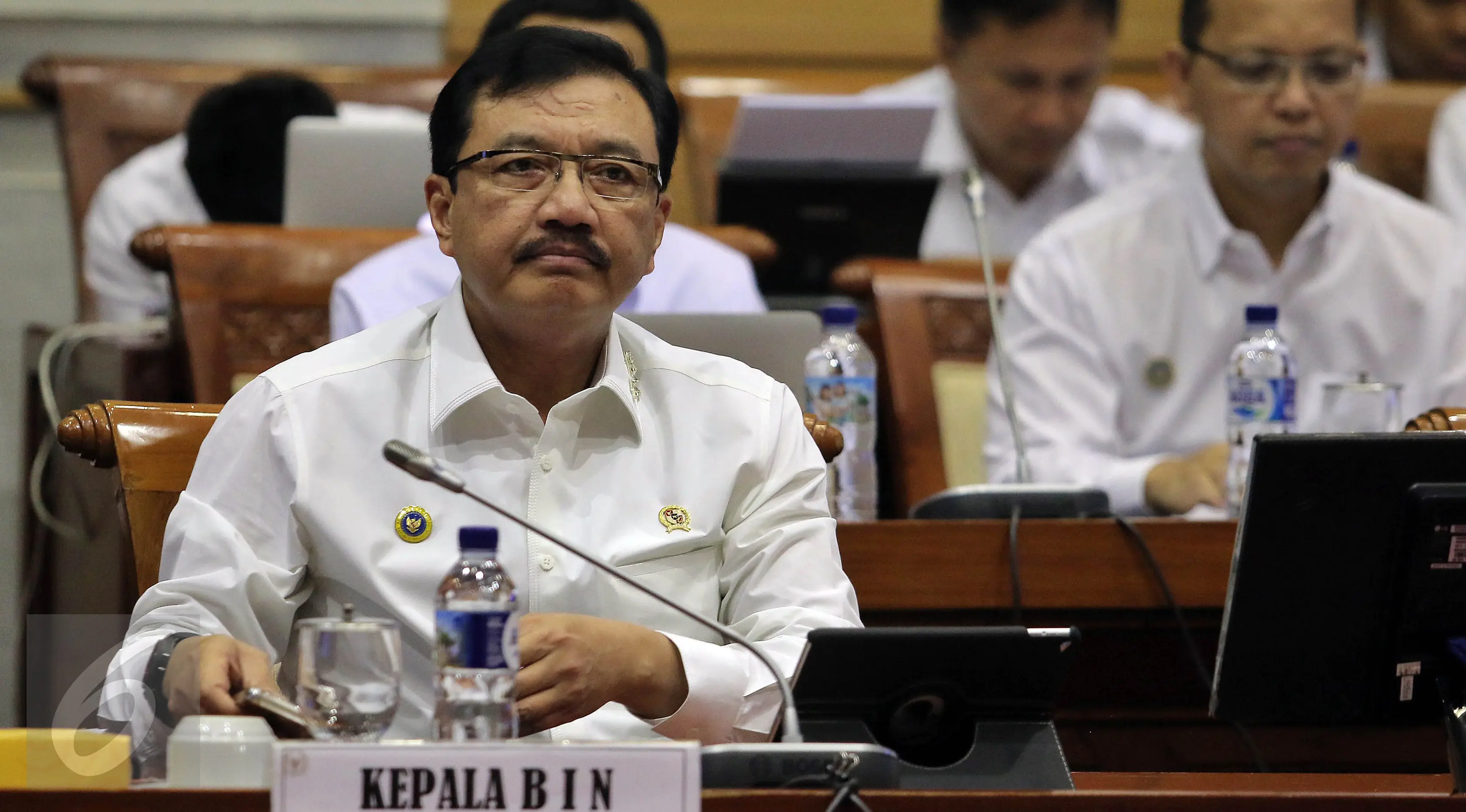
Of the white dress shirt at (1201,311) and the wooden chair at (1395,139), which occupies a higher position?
the wooden chair at (1395,139)

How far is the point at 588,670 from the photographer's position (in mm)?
1357

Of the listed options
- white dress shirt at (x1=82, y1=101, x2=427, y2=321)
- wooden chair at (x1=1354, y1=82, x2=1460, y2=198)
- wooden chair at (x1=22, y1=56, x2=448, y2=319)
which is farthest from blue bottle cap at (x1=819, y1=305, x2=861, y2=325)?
wooden chair at (x1=1354, y1=82, x2=1460, y2=198)

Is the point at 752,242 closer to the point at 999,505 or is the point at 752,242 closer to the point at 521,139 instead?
the point at 999,505

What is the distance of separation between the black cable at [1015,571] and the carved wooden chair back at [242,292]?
3.82 ft

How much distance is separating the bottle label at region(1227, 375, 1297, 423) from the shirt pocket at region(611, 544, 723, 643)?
43.4 inches

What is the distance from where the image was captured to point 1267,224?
2.94 meters

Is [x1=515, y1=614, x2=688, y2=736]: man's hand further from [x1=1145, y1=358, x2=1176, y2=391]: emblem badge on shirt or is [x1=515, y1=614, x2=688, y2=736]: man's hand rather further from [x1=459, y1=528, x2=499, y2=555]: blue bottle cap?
[x1=1145, y1=358, x2=1176, y2=391]: emblem badge on shirt

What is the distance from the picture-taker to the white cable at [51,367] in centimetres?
280

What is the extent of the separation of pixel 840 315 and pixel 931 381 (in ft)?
Answer: 1.96

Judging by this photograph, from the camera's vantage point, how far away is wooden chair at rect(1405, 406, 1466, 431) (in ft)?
5.78

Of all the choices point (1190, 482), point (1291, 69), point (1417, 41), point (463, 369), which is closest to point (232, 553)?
point (463, 369)

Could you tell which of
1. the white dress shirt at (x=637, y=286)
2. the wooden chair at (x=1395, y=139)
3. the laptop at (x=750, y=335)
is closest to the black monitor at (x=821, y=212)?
the white dress shirt at (x=637, y=286)

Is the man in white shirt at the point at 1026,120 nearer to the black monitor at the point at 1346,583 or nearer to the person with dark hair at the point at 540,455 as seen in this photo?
the person with dark hair at the point at 540,455

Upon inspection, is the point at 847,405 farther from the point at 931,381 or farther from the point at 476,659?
the point at 476,659
